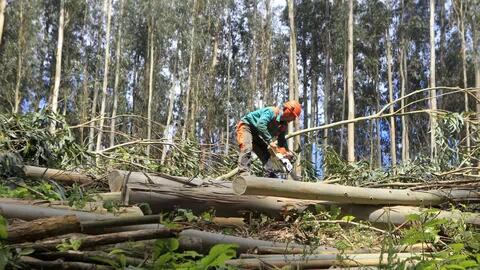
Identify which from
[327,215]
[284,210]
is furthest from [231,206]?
[327,215]

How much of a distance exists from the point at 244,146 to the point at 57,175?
2.20m

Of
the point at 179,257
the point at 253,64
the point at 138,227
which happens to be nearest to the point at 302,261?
the point at 179,257

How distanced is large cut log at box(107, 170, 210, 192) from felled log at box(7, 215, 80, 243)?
6.88ft

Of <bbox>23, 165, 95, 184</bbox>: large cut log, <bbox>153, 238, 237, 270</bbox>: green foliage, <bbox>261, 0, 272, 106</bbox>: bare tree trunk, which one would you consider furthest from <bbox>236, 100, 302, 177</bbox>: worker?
<bbox>261, 0, 272, 106</bbox>: bare tree trunk

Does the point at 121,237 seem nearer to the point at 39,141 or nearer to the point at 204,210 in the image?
the point at 204,210

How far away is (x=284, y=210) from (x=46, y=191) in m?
2.16

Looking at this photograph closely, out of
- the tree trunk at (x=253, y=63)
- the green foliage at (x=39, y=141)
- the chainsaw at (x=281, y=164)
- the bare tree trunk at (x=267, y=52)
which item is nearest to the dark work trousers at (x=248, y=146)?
the chainsaw at (x=281, y=164)

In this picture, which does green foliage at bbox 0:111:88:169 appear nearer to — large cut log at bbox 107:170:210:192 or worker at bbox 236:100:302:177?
large cut log at bbox 107:170:210:192

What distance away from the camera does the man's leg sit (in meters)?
6.21

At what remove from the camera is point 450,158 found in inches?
283

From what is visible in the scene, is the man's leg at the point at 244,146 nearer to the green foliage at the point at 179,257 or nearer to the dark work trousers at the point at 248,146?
the dark work trousers at the point at 248,146

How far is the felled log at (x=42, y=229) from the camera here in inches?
90.6

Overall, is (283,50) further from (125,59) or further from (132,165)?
(132,165)

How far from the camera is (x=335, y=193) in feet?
14.9
